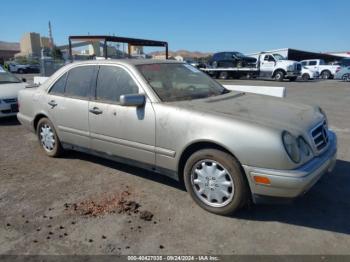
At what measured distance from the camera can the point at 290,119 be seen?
3.28 meters

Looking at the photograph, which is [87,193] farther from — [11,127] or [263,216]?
[11,127]

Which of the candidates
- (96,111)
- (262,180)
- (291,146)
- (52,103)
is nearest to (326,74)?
(52,103)

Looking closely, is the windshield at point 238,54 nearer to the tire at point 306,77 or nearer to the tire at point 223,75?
the tire at point 223,75

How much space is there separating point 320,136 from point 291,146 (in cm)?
70

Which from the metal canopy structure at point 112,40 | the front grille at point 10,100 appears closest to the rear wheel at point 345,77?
the metal canopy structure at point 112,40

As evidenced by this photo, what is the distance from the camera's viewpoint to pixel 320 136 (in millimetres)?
3410

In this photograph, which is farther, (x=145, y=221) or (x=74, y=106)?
(x=74, y=106)

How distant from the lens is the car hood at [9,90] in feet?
25.9

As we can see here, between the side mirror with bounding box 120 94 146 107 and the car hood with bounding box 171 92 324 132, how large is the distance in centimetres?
43

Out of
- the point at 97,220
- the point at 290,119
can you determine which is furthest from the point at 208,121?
the point at 97,220

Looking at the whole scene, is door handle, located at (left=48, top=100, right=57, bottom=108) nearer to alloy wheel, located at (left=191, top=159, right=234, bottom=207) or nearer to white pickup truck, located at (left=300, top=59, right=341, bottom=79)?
alloy wheel, located at (left=191, top=159, right=234, bottom=207)

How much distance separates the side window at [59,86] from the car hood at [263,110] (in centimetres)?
216

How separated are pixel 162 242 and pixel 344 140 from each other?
15.1 feet

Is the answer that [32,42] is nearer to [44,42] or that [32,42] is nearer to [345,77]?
[44,42]
